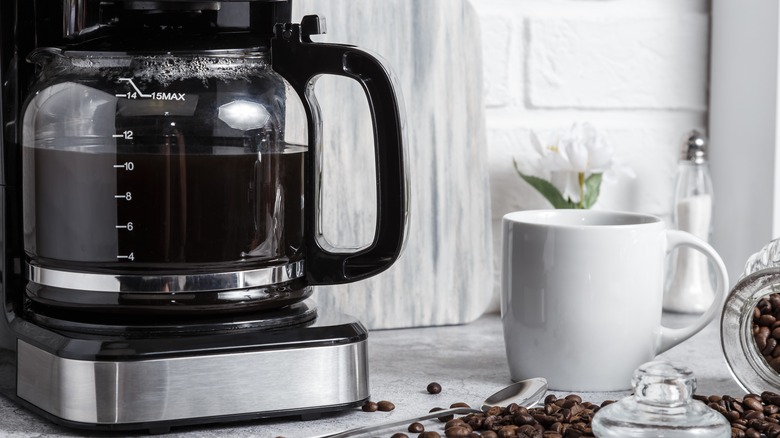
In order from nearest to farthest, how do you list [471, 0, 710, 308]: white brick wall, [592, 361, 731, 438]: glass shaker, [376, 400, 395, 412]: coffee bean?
[592, 361, 731, 438]: glass shaker → [376, 400, 395, 412]: coffee bean → [471, 0, 710, 308]: white brick wall

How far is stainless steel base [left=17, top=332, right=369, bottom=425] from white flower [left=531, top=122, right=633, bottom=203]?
401mm

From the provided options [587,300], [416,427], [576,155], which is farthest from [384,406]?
[576,155]

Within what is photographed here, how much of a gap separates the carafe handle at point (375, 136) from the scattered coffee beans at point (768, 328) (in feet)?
0.90

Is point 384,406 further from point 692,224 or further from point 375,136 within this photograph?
point 692,224

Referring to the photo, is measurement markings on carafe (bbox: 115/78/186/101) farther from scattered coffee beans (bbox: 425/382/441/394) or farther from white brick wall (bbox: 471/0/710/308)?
white brick wall (bbox: 471/0/710/308)

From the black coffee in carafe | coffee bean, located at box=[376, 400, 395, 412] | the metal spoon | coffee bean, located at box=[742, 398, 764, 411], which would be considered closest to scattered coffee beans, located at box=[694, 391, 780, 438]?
coffee bean, located at box=[742, 398, 764, 411]

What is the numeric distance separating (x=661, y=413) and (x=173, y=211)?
0.33 meters

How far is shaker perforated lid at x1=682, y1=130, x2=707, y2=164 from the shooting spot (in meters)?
1.08

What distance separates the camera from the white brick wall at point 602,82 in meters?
1.10

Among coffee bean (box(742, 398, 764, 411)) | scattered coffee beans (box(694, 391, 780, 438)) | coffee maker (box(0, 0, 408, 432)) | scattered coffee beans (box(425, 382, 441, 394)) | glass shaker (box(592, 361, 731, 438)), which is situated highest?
coffee maker (box(0, 0, 408, 432))

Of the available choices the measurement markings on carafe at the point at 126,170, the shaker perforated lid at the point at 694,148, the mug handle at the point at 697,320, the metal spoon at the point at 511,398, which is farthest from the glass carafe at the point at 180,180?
the shaker perforated lid at the point at 694,148

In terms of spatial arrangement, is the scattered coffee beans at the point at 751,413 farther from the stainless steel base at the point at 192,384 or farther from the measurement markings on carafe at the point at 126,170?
the measurement markings on carafe at the point at 126,170

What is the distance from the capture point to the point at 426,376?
85cm

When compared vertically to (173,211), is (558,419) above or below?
below
